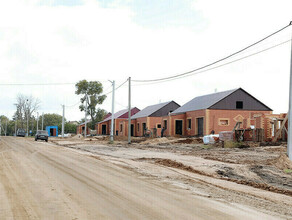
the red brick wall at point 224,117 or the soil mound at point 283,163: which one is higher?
the red brick wall at point 224,117

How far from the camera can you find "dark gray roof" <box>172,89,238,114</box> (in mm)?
44125

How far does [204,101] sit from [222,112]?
16.3ft

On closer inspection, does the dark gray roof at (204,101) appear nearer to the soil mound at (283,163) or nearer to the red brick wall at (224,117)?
the red brick wall at (224,117)

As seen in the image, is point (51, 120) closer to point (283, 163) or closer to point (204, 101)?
point (204, 101)

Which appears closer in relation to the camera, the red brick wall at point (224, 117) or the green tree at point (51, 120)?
the red brick wall at point (224, 117)

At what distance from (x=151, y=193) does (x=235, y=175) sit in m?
5.40

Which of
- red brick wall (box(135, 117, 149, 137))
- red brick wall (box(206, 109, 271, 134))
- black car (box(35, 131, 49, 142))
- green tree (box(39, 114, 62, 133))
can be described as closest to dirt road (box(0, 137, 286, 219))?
A: red brick wall (box(206, 109, 271, 134))

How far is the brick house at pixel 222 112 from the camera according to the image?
42.6 meters

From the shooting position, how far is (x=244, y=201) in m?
7.95

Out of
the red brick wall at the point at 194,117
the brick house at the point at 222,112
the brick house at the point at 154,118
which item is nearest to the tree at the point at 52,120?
the brick house at the point at 154,118

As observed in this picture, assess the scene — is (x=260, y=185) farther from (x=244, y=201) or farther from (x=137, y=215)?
(x=137, y=215)

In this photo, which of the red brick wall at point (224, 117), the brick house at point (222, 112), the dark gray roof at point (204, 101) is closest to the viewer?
the red brick wall at point (224, 117)

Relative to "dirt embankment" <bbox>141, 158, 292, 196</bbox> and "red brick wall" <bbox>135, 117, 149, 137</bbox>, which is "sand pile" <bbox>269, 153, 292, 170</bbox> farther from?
"red brick wall" <bbox>135, 117, 149, 137</bbox>

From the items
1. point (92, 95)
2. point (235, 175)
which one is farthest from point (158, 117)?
point (235, 175)
